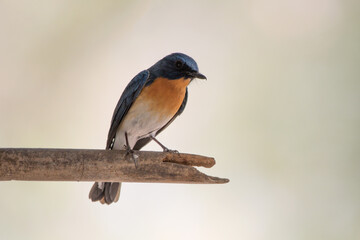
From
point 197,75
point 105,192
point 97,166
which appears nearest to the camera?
point 97,166

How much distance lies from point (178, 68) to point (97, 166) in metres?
1.13

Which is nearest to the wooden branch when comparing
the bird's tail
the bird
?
the bird

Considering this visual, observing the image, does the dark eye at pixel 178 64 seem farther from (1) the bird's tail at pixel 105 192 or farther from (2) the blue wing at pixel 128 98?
(1) the bird's tail at pixel 105 192

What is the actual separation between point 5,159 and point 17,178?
0.49 ft

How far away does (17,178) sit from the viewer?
2.96 m

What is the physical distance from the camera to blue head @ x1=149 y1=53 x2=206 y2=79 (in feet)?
11.9

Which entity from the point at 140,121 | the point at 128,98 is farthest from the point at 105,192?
the point at 128,98

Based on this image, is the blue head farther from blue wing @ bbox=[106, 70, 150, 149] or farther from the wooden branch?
the wooden branch

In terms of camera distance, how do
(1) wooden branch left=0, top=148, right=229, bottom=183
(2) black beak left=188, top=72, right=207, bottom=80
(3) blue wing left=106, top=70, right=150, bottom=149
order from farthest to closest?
(3) blue wing left=106, top=70, right=150, bottom=149, (2) black beak left=188, top=72, right=207, bottom=80, (1) wooden branch left=0, top=148, right=229, bottom=183

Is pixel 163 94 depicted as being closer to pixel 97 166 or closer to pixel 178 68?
pixel 178 68

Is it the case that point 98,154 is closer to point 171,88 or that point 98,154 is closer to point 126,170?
point 126,170

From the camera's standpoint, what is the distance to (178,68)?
369 cm

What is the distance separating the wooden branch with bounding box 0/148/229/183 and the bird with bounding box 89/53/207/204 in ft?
1.69

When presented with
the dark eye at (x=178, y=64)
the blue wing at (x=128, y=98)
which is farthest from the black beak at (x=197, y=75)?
the blue wing at (x=128, y=98)
